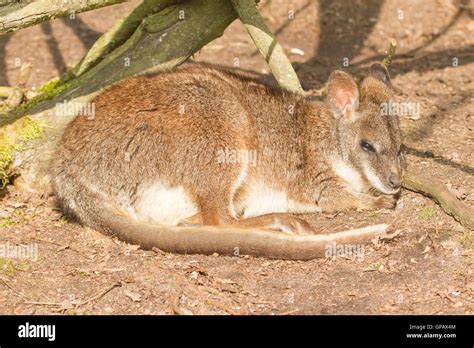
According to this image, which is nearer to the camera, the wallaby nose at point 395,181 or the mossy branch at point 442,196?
the mossy branch at point 442,196

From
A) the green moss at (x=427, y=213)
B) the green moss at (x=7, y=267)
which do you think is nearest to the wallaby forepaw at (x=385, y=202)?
the green moss at (x=427, y=213)

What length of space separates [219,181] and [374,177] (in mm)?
1386

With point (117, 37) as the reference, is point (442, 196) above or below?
below

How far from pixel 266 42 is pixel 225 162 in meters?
1.38

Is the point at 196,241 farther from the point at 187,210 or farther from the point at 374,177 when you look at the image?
the point at 374,177

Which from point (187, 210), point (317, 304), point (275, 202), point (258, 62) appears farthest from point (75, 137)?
point (258, 62)

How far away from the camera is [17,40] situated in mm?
10742

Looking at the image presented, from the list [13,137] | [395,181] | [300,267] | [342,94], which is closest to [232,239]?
[300,267]

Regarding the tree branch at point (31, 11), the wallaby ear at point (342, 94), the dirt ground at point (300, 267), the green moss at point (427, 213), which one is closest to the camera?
the dirt ground at point (300, 267)

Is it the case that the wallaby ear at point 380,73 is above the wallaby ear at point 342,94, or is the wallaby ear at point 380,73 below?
above

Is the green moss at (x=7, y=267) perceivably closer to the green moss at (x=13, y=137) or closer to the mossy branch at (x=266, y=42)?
the green moss at (x=13, y=137)

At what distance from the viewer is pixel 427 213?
21.6 feet

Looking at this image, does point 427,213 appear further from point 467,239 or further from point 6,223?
point 6,223

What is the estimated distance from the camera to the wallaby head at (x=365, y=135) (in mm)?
6844
